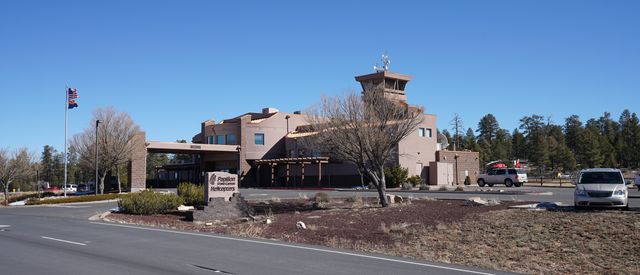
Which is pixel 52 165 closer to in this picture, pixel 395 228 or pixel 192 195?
pixel 192 195

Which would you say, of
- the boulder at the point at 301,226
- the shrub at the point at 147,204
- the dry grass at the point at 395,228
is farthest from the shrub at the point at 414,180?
the boulder at the point at 301,226

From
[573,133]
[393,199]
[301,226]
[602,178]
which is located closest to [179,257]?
[301,226]

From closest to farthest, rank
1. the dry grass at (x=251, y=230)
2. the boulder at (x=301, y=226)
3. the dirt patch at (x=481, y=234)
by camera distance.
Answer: the dirt patch at (x=481, y=234)
the dry grass at (x=251, y=230)
the boulder at (x=301, y=226)

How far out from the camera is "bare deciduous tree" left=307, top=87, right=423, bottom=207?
26.9 meters

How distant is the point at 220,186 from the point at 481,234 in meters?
12.2

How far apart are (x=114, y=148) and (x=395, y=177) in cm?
2582

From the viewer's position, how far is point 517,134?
11556 cm

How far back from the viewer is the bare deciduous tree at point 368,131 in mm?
26891

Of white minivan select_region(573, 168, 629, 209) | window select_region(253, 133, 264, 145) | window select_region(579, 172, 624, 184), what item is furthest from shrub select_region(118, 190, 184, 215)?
window select_region(253, 133, 264, 145)

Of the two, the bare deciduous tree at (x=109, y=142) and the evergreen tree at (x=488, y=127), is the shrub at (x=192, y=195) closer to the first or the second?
the bare deciduous tree at (x=109, y=142)

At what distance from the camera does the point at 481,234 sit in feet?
53.3

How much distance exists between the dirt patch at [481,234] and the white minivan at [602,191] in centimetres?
113

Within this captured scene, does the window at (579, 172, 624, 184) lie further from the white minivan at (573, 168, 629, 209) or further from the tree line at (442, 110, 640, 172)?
the tree line at (442, 110, 640, 172)

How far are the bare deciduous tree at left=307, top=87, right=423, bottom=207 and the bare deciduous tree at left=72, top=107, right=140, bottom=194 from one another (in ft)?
98.2
